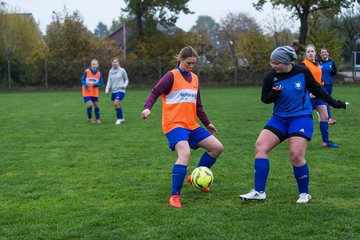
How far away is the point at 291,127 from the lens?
5.77 meters

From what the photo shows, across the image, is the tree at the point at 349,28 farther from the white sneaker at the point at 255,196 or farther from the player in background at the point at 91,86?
the white sneaker at the point at 255,196

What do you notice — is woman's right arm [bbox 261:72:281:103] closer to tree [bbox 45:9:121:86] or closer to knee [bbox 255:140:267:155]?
knee [bbox 255:140:267:155]

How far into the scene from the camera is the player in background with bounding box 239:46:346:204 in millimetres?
5711

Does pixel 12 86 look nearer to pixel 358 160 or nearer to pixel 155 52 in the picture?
pixel 155 52

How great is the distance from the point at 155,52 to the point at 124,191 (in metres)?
38.0

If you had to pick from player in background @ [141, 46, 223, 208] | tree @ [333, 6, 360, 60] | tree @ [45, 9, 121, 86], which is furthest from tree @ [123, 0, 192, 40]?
player in background @ [141, 46, 223, 208]

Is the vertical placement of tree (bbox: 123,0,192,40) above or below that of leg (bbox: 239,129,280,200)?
above

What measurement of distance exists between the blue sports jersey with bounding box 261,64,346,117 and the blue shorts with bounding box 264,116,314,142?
A: 0.20ft

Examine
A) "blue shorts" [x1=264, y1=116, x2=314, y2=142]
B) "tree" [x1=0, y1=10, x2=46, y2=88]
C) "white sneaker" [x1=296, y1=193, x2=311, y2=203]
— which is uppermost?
"tree" [x1=0, y1=10, x2=46, y2=88]

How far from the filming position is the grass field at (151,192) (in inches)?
190

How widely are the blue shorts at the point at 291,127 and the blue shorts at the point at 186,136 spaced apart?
2.83 feet

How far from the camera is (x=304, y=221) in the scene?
500cm

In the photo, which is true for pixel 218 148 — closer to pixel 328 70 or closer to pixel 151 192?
pixel 151 192

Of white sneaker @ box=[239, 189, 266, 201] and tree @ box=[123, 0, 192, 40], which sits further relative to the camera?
tree @ box=[123, 0, 192, 40]
